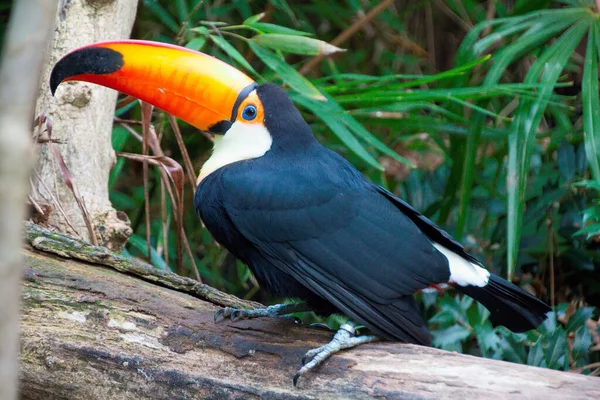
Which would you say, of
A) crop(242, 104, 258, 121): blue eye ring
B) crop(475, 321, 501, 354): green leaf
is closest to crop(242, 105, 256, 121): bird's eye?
crop(242, 104, 258, 121): blue eye ring

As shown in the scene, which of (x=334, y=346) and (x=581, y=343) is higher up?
(x=334, y=346)

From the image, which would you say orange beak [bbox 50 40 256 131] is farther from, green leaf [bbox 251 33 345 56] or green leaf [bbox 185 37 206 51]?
green leaf [bbox 185 37 206 51]

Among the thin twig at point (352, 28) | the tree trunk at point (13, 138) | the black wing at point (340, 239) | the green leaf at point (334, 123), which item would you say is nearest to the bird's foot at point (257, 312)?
the black wing at point (340, 239)

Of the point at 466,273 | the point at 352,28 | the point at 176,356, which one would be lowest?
the point at 176,356

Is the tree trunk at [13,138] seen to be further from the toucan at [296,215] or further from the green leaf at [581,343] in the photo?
the green leaf at [581,343]

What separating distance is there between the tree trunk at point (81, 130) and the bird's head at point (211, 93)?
0.26 meters

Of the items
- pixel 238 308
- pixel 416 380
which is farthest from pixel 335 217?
pixel 416 380

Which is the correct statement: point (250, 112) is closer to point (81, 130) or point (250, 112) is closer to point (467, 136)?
point (81, 130)

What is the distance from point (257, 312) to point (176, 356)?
0.36m

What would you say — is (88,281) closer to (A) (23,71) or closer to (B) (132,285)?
(B) (132,285)

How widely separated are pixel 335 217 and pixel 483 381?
1.95ft

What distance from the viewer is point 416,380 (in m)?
1.46

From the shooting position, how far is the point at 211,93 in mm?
2029

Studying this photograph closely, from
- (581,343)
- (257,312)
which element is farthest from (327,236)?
(581,343)
